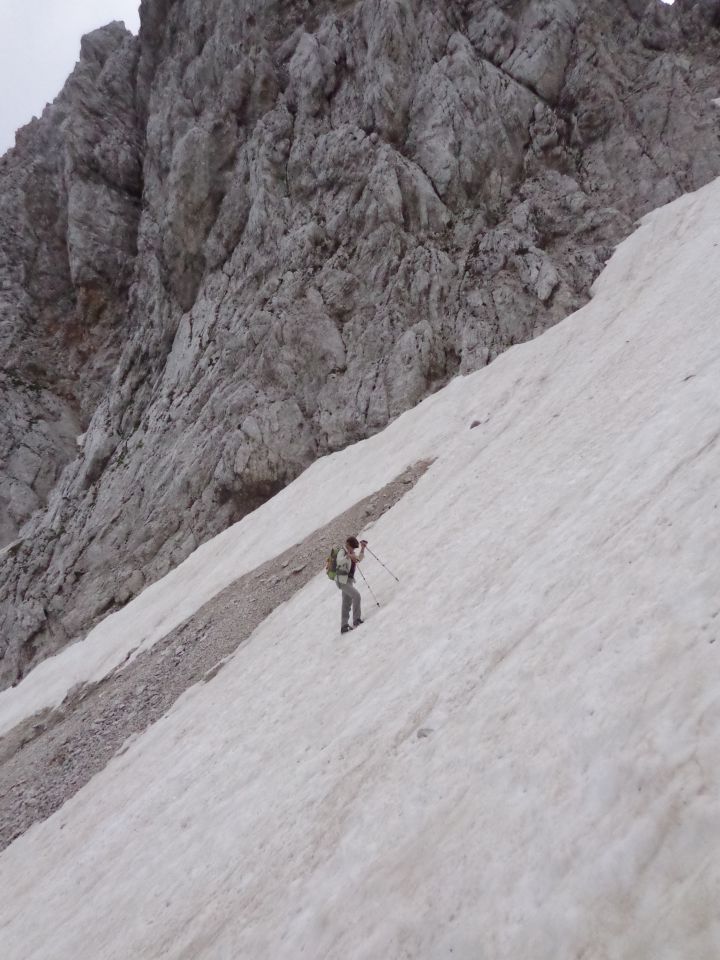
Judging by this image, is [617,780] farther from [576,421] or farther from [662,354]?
[662,354]

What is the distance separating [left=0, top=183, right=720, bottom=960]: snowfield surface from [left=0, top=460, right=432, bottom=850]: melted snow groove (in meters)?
1.18

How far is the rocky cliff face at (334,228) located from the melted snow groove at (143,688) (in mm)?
12440

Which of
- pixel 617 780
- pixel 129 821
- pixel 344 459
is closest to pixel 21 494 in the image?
pixel 344 459

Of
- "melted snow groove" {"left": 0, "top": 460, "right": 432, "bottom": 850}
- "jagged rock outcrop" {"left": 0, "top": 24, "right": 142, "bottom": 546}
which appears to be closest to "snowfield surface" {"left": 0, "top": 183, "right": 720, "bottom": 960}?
"melted snow groove" {"left": 0, "top": 460, "right": 432, "bottom": 850}

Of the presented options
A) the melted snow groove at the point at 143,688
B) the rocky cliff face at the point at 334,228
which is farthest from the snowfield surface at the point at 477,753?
the rocky cliff face at the point at 334,228

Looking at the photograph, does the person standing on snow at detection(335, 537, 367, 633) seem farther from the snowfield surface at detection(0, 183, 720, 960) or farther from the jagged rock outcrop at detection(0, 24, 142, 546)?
the jagged rock outcrop at detection(0, 24, 142, 546)

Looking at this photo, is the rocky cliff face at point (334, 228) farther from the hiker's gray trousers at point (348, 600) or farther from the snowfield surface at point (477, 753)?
the hiker's gray trousers at point (348, 600)

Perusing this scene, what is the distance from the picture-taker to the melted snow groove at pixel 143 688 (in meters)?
15.2

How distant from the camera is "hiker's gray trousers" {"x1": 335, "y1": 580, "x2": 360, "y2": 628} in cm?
1220

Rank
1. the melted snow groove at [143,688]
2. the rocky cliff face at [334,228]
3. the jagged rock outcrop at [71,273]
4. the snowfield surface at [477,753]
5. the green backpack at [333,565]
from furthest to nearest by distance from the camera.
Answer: the jagged rock outcrop at [71,273] < the rocky cliff face at [334,228] < the melted snow groove at [143,688] < the green backpack at [333,565] < the snowfield surface at [477,753]

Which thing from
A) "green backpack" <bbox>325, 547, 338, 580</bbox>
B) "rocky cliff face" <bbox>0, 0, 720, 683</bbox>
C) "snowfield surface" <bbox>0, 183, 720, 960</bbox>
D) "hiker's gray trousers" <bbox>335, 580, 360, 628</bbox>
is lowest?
"snowfield surface" <bbox>0, 183, 720, 960</bbox>

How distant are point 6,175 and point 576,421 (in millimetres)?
76638

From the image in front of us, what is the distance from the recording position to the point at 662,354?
15.4m

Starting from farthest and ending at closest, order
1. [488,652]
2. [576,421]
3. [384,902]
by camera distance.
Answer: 1. [576,421]
2. [488,652]
3. [384,902]
